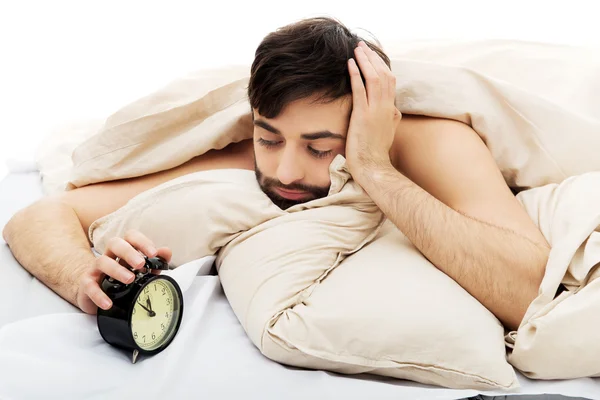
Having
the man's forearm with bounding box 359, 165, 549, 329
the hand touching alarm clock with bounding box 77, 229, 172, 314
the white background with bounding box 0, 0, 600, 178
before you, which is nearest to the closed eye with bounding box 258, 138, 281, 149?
the man's forearm with bounding box 359, 165, 549, 329

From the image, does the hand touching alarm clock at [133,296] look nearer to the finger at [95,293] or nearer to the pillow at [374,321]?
the finger at [95,293]

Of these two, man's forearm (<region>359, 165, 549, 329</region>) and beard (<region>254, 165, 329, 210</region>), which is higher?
beard (<region>254, 165, 329, 210</region>)

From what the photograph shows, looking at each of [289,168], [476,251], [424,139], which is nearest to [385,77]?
[424,139]

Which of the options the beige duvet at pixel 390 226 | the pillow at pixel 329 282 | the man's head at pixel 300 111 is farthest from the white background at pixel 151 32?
the pillow at pixel 329 282

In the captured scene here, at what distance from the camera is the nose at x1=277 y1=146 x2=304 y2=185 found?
151 centimetres

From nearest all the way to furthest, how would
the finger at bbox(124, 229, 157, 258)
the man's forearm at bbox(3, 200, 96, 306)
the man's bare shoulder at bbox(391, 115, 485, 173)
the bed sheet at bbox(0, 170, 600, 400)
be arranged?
the bed sheet at bbox(0, 170, 600, 400), the finger at bbox(124, 229, 157, 258), the man's forearm at bbox(3, 200, 96, 306), the man's bare shoulder at bbox(391, 115, 485, 173)

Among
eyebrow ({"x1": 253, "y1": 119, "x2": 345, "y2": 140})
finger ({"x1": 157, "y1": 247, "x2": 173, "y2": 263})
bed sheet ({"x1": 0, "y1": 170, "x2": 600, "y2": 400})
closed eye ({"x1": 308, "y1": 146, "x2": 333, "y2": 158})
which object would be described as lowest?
bed sheet ({"x1": 0, "y1": 170, "x2": 600, "y2": 400})

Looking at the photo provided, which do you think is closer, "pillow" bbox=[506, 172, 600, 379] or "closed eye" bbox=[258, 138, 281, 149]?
"pillow" bbox=[506, 172, 600, 379]

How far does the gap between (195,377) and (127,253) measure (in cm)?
23

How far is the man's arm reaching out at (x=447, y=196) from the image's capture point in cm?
133

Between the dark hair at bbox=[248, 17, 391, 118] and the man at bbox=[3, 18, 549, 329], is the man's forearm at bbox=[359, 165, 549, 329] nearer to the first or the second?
the man at bbox=[3, 18, 549, 329]

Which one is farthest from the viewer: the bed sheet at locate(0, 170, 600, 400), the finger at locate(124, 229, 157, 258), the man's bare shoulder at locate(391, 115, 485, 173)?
the man's bare shoulder at locate(391, 115, 485, 173)

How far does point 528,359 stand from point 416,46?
41.0 inches

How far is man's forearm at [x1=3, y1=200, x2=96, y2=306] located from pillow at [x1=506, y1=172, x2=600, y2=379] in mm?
818
